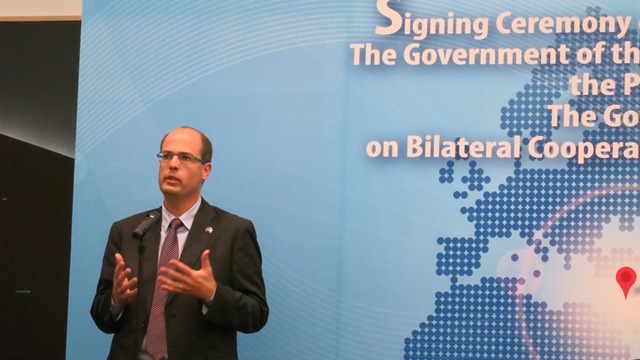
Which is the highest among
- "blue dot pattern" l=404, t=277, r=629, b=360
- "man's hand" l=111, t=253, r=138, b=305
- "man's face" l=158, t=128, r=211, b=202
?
"man's face" l=158, t=128, r=211, b=202

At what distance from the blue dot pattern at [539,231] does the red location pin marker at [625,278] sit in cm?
5

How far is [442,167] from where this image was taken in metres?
3.91

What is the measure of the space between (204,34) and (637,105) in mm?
2260

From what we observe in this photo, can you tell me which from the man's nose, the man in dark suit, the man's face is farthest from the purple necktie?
the man's nose

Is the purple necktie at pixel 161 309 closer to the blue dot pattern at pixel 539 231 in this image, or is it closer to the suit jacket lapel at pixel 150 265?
the suit jacket lapel at pixel 150 265

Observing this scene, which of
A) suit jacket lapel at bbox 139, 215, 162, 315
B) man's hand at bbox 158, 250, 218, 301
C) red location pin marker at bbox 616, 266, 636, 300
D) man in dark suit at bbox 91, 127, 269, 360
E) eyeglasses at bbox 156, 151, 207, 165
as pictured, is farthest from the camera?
red location pin marker at bbox 616, 266, 636, 300

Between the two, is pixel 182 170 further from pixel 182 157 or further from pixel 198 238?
pixel 198 238

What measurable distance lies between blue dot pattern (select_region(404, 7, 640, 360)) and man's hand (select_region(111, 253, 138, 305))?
57.0 inches

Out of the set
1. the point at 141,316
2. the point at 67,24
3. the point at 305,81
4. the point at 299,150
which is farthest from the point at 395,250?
the point at 67,24

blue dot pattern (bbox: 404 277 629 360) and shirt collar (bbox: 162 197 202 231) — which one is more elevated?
shirt collar (bbox: 162 197 202 231)

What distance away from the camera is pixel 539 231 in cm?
381

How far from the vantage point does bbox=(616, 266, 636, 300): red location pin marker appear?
3.73 metres

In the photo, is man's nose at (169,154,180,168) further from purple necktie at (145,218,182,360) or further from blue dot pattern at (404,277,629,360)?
blue dot pattern at (404,277,629,360)

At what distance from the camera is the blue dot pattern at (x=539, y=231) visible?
3754 millimetres
